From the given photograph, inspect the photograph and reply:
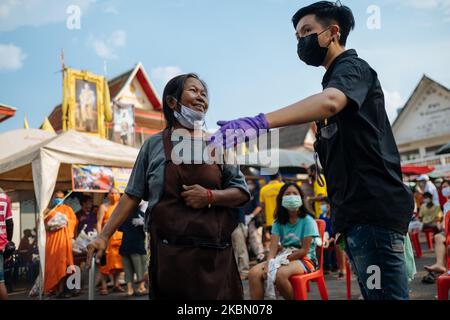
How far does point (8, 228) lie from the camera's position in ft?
16.8

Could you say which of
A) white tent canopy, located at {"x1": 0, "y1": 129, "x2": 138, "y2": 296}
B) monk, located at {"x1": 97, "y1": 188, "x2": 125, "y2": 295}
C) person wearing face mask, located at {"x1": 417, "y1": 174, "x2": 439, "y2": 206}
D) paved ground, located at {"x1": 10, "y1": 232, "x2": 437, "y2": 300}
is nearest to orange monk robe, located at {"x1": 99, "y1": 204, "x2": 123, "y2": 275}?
monk, located at {"x1": 97, "y1": 188, "x2": 125, "y2": 295}

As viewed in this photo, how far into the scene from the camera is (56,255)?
7570 mm

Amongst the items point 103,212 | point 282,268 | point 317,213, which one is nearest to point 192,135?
point 282,268

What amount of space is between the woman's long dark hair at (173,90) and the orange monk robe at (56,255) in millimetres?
6282

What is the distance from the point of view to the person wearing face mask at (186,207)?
1869mm

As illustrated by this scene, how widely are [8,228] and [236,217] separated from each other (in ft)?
13.4

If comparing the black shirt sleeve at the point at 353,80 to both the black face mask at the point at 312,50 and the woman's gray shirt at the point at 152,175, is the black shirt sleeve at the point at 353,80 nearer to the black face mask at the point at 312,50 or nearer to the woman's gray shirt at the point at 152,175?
the black face mask at the point at 312,50

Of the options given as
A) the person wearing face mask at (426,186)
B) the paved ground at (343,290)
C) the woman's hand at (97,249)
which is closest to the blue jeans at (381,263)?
the woman's hand at (97,249)

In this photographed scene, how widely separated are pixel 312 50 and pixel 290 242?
309 centimetres

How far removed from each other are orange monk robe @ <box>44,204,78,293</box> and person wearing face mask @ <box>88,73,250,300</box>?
608 cm

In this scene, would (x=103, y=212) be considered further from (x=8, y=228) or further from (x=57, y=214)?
(x=8, y=228)

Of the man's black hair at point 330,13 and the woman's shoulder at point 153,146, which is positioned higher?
the man's black hair at point 330,13

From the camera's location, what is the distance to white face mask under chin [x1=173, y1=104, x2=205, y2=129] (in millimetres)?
2066

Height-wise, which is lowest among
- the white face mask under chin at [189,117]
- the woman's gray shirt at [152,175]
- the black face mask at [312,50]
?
the woman's gray shirt at [152,175]
